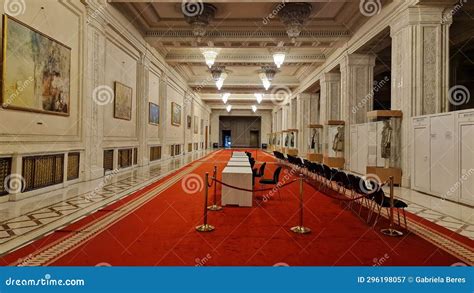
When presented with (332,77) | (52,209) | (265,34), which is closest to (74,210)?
(52,209)

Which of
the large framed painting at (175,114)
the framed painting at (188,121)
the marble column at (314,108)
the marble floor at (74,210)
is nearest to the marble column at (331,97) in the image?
the marble column at (314,108)

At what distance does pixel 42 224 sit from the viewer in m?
4.18

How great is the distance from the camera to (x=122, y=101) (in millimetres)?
10359

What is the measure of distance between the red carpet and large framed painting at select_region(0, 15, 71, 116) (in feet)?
8.72

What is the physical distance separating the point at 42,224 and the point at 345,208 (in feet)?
16.0

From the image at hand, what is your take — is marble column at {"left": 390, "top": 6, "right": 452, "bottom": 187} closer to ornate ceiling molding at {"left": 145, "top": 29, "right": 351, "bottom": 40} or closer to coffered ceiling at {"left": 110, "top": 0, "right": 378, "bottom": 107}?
coffered ceiling at {"left": 110, "top": 0, "right": 378, "bottom": 107}

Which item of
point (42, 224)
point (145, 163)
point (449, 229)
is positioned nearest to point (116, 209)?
point (42, 224)

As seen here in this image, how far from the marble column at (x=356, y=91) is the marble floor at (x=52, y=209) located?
8.14 m

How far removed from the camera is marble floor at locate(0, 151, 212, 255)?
3755 millimetres

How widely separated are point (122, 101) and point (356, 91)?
864cm

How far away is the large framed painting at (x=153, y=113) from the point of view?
1332 cm

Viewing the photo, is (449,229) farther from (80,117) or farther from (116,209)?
(80,117)

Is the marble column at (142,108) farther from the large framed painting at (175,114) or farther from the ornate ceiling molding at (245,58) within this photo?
the large framed painting at (175,114)

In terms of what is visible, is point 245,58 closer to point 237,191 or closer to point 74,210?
point 237,191
